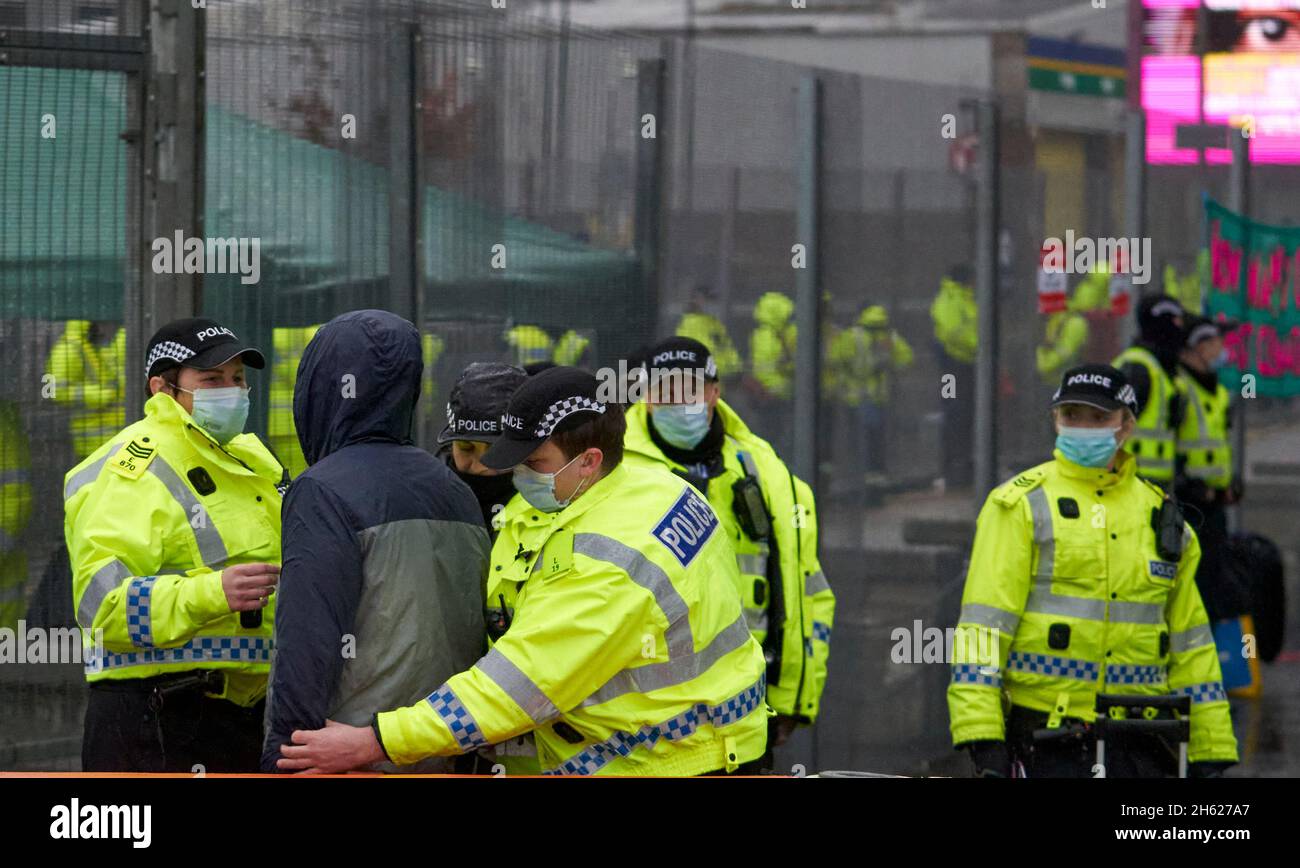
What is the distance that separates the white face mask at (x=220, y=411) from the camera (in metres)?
5.04

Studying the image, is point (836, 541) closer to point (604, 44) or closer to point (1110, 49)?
point (604, 44)

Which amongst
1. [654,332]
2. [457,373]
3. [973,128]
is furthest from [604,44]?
[973,128]

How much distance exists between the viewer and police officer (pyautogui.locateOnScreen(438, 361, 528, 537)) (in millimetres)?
5316

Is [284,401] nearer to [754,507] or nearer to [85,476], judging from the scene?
[85,476]

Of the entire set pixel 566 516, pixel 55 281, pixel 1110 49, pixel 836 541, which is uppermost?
pixel 1110 49

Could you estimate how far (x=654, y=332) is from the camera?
25.3ft

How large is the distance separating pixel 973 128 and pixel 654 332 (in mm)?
2209

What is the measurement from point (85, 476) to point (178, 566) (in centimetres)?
35

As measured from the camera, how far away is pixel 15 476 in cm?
571

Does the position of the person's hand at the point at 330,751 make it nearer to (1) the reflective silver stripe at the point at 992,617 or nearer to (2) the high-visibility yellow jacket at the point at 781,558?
(2) the high-visibility yellow jacket at the point at 781,558

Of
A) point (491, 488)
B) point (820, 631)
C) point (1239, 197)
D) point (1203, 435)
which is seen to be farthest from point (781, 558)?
point (1239, 197)

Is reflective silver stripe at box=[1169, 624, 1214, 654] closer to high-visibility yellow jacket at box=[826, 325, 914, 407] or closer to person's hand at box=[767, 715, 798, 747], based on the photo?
person's hand at box=[767, 715, 798, 747]

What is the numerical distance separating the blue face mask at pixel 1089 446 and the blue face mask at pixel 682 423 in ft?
3.88

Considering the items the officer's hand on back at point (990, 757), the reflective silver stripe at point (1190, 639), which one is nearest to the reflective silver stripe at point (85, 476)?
the officer's hand on back at point (990, 757)
